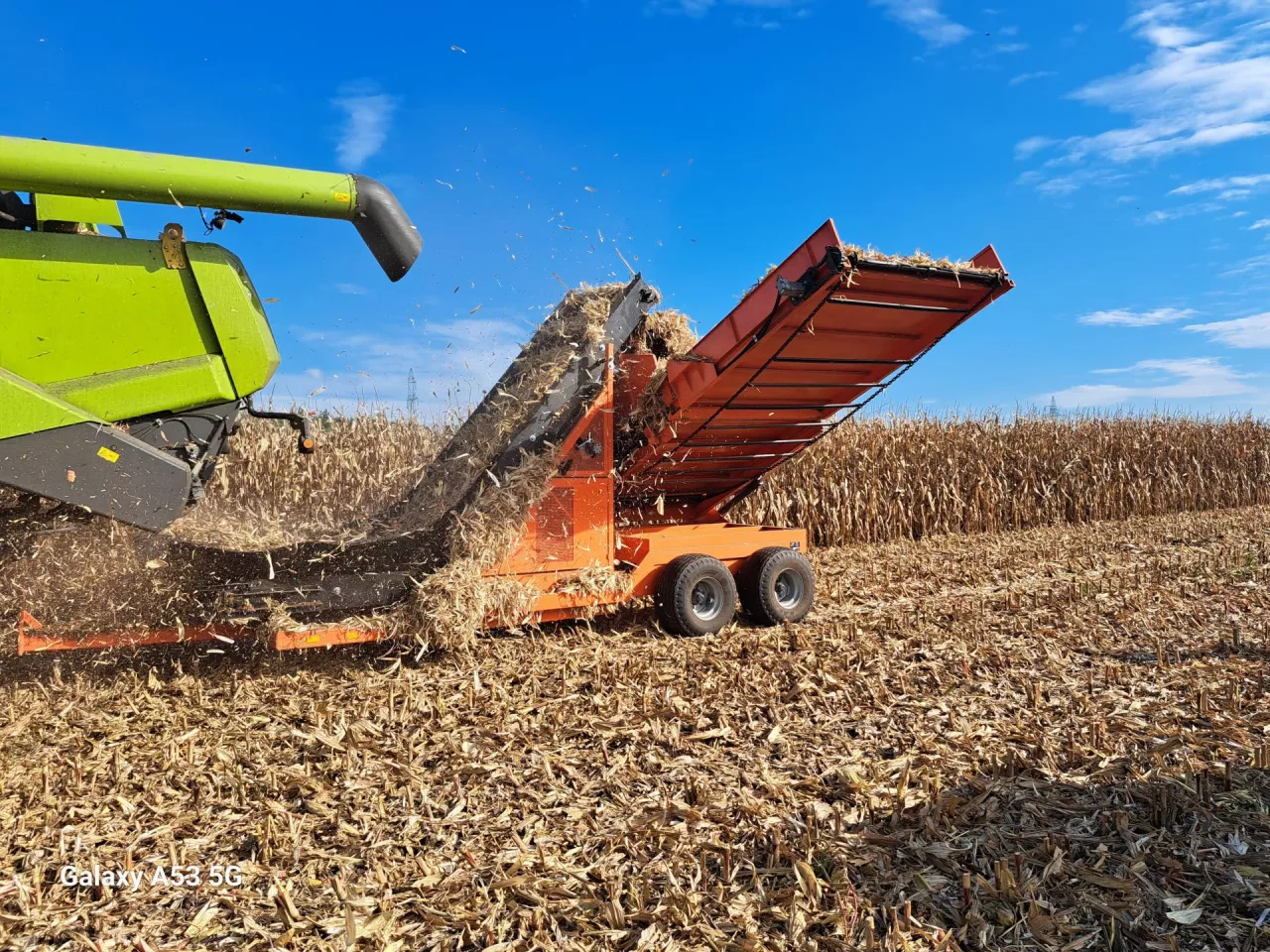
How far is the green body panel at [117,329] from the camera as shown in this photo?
3648 millimetres

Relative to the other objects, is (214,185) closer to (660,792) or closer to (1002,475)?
(660,792)

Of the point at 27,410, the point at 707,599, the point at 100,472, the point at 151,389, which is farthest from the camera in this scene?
the point at 707,599

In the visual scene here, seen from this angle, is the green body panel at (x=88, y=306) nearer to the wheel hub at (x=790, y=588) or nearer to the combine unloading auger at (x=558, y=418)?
the combine unloading auger at (x=558, y=418)

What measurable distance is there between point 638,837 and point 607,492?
2.79 meters

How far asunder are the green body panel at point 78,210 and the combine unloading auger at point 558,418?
0.08 feet

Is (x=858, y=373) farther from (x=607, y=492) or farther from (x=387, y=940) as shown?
(x=387, y=940)

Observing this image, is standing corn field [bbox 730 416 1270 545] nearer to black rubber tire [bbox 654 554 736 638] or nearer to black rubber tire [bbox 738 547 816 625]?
black rubber tire [bbox 738 547 816 625]

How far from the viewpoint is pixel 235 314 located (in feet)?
13.4

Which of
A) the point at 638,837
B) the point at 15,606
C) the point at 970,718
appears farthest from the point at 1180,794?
the point at 15,606

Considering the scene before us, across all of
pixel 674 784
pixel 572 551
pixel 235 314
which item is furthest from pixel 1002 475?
pixel 235 314

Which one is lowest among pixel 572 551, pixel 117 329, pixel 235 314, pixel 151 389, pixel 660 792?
pixel 660 792

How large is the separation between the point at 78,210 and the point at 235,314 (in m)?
0.93

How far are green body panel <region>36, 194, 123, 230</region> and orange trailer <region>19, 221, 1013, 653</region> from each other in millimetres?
2018

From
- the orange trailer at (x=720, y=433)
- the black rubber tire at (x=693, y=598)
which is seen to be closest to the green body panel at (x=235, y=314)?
the orange trailer at (x=720, y=433)
